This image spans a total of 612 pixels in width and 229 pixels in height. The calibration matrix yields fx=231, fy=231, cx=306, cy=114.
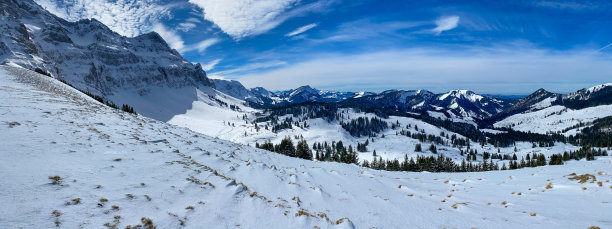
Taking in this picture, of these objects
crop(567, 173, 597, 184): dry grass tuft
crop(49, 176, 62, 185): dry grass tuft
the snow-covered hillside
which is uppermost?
crop(49, 176, 62, 185): dry grass tuft

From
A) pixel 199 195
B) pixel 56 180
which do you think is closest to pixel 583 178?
pixel 199 195

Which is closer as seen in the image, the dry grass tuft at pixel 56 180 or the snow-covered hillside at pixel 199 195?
the snow-covered hillside at pixel 199 195

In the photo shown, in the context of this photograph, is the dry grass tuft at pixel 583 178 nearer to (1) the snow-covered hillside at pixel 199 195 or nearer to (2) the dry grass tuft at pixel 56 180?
(1) the snow-covered hillside at pixel 199 195

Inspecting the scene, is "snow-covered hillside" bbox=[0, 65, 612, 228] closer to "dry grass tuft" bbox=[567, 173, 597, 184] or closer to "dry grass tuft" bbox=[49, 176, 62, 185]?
"dry grass tuft" bbox=[49, 176, 62, 185]

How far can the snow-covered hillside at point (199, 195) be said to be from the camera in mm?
6703

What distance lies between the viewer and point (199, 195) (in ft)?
29.9

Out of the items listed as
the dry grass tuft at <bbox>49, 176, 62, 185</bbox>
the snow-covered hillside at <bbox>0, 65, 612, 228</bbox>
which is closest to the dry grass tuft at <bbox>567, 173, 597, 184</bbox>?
the snow-covered hillside at <bbox>0, 65, 612, 228</bbox>

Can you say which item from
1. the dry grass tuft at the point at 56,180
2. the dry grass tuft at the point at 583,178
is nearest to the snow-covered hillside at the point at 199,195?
the dry grass tuft at the point at 56,180

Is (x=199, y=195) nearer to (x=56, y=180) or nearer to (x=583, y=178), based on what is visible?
(x=56, y=180)

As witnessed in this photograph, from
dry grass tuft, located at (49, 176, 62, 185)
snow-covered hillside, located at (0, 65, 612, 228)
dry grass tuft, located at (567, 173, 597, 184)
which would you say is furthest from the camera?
dry grass tuft, located at (567, 173, 597, 184)

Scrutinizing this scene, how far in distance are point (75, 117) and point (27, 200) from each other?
16.4 metres

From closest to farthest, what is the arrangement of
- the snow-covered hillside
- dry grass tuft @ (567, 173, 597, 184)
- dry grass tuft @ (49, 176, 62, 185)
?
the snow-covered hillside → dry grass tuft @ (49, 176, 62, 185) → dry grass tuft @ (567, 173, 597, 184)

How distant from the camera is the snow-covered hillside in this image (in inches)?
264

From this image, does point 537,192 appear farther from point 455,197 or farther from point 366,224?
point 366,224
